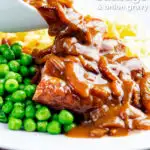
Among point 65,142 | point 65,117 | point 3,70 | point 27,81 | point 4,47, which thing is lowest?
point 65,142

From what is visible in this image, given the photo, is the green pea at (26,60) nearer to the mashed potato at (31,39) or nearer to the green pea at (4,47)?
the green pea at (4,47)

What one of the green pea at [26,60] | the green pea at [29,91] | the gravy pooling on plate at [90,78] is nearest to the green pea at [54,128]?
the gravy pooling on plate at [90,78]

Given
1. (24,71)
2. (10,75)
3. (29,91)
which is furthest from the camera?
(24,71)

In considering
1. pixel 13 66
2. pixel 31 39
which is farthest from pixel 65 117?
pixel 31 39

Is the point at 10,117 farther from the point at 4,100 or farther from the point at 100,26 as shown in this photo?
the point at 100,26

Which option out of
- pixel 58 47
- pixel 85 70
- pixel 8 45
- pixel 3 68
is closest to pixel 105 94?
pixel 85 70

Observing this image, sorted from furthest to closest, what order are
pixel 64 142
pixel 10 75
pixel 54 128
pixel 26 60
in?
pixel 26 60 → pixel 10 75 → pixel 54 128 → pixel 64 142

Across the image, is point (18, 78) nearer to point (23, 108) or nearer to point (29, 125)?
point (23, 108)
